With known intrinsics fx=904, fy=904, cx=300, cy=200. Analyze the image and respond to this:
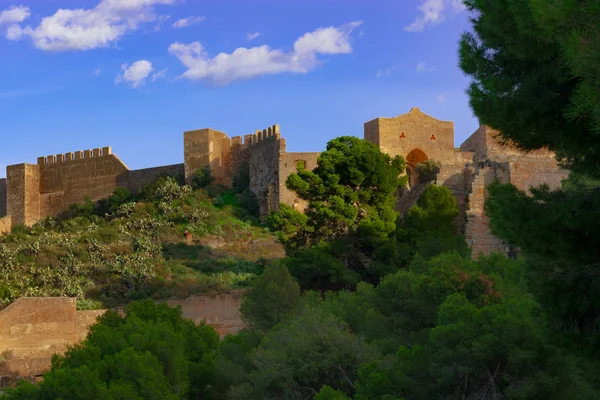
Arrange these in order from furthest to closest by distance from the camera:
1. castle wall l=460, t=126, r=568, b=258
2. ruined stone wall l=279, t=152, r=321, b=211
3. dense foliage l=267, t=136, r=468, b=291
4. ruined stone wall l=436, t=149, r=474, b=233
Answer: ruined stone wall l=279, t=152, r=321, b=211, ruined stone wall l=436, t=149, r=474, b=233, castle wall l=460, t=126, r=568, b=258, dense foliage l=267, t=136, r=468, b=291

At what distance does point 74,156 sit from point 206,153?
302 inches

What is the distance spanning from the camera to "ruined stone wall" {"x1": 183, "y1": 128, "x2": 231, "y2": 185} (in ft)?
114

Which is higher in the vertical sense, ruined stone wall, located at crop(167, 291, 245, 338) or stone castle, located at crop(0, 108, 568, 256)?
stone castle, located at crop(0, 108, 568, 256)

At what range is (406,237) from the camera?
24391 millimetres

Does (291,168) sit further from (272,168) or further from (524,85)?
(524,85)

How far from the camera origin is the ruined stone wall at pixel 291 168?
30344 millimetres

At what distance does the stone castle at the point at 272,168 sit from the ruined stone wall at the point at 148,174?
0.04 m

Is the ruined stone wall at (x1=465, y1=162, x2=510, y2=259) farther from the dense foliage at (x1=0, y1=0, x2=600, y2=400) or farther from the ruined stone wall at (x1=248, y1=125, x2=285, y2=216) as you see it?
the ruined stone wall at (x1=248, y1=125, x2=285, y2=216)

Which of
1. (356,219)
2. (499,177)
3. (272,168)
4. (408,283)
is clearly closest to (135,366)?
(408,283)

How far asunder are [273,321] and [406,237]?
7.27 metres

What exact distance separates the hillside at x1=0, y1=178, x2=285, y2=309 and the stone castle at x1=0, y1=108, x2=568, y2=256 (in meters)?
1.33

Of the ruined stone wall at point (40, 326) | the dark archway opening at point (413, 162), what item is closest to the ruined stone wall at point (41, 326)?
the ruined stone wall at point (40, 326)

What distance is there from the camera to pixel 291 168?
3097 cm

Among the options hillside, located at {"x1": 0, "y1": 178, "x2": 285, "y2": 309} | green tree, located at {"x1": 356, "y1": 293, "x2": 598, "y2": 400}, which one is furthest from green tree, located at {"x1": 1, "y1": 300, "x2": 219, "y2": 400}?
hillside, located at {"x1": 0, "y1": 178, "x2": 285, "y2": 309}
